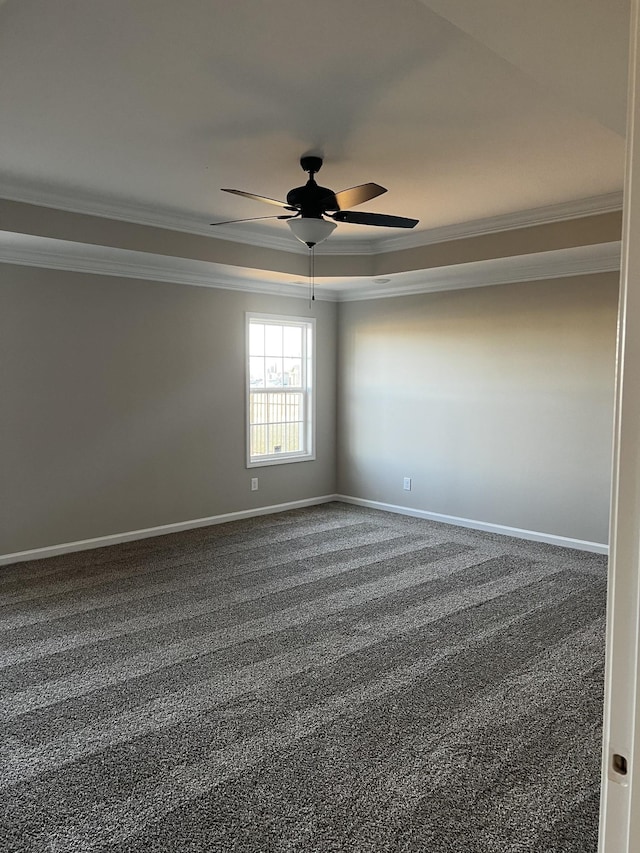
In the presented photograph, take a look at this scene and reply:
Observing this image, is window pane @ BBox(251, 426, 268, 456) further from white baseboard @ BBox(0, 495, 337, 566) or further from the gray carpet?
the gray carpet

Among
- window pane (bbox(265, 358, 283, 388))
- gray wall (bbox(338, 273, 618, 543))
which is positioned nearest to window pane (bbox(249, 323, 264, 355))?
window pane (bbox(265, 358, 283, 388))

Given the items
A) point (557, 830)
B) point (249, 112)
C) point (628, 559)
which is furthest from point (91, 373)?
point (628, 559)

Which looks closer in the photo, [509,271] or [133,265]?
[133,265]

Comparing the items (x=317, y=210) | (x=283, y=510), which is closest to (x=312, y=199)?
(x=317, y=210)

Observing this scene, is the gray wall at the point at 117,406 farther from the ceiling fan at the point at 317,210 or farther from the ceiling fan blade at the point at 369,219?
the ceiling fan blade at the point at 369,219

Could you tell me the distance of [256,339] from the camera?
6.64m

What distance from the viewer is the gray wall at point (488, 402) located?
533 centimetres

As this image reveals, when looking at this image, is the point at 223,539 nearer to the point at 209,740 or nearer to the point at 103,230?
the point at 103,230

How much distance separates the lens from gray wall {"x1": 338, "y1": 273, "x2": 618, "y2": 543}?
17.5ft

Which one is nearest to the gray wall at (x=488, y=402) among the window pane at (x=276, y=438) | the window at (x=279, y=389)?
the window at (x=279, y=389)

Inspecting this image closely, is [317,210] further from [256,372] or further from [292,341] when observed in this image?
[292,341]

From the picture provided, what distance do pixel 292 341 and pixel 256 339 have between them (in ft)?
1.65

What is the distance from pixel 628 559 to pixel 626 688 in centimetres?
14

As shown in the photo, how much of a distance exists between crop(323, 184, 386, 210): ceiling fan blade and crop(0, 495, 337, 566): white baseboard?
347 cm
